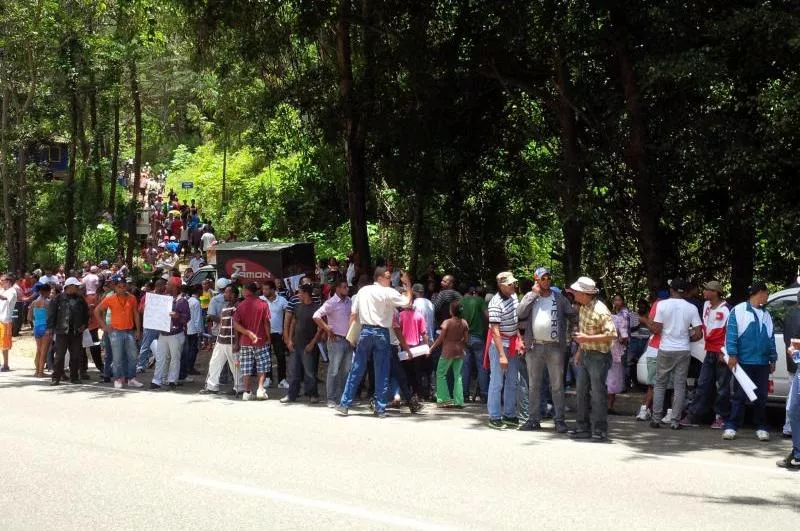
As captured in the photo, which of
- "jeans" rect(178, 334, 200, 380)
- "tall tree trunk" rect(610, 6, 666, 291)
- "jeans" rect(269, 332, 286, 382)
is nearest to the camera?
"jeans" rect(269, 332, 286, 382)

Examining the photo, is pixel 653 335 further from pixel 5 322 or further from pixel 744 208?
pixel 5 322

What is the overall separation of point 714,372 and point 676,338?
0.76 meters

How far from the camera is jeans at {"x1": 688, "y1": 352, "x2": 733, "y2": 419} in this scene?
1268cm

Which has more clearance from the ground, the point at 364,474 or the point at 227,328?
the point at 227,328

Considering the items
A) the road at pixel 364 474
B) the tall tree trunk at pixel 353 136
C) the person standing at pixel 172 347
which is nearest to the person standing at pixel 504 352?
the road at pixel 364 474

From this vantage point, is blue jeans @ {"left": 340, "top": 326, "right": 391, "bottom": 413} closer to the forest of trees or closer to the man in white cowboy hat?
the man in white cowboy hat

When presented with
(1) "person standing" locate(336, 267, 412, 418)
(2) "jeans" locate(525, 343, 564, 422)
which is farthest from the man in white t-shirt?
(1) "person standing" locate(336, 267, 412, 418)

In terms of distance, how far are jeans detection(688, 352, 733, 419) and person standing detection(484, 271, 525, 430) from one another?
218cm

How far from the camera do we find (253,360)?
1555 cm

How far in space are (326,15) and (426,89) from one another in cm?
229

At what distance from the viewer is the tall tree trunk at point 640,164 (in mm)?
17203

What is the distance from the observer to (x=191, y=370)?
60.8 feet

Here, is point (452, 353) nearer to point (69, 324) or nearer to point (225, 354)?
point (225, 354)

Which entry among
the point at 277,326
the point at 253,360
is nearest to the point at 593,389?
the point at 253,360
